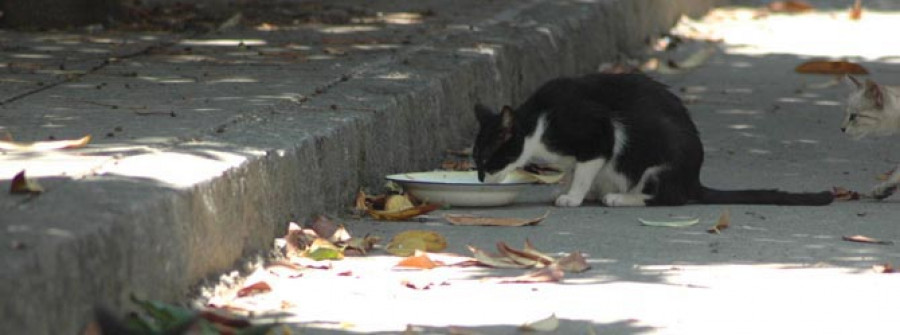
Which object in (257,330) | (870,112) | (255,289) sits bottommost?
(870,112)

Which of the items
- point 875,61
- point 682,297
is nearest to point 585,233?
point 682,297

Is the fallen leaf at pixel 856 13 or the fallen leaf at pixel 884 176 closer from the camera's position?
the fallen leaf at pixel 884 176

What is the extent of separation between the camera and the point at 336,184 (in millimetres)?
6309

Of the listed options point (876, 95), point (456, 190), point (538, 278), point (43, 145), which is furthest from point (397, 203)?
point (876, 95)

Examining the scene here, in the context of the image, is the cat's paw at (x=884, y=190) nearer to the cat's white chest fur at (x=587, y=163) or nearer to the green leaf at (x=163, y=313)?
the cat's white chest fur at (x=587, y=163)

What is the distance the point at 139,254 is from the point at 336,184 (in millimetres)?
2035

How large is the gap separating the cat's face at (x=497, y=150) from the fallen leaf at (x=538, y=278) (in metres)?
1.74

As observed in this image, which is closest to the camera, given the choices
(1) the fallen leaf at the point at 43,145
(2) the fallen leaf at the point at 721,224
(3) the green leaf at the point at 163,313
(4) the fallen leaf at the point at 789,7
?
(3) the green leaf at the point at 163,313

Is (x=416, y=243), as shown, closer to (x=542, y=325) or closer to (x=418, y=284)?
(x=418, y=284)

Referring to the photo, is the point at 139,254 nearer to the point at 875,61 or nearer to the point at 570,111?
the point at 570,111

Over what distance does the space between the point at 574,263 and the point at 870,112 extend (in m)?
3.29

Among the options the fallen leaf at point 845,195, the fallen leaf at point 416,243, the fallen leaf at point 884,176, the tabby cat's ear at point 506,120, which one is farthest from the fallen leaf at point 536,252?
the fallen leaf at point 884,176

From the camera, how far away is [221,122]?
20.2ft

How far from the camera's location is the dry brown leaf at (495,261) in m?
5.48
